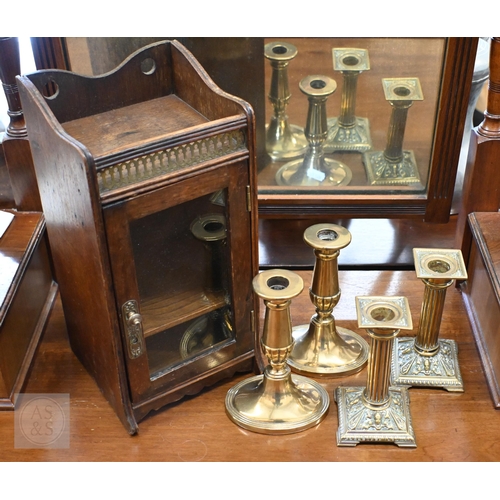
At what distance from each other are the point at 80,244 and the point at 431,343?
55 cm

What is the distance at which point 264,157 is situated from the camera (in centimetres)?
143

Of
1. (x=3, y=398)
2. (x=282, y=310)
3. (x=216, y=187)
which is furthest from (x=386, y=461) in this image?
(x=3, y=398)

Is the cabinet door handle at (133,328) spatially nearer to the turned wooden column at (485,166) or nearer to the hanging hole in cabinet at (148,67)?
the hanging hole in cabinet at (148,67)

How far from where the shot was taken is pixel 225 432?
3.77ft

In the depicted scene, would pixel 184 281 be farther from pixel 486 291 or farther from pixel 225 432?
pixel 486 291

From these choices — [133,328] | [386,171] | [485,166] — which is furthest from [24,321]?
[485,166]

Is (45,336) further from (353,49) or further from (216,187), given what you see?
(353,49)

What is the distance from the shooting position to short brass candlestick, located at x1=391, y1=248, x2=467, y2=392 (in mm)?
1139

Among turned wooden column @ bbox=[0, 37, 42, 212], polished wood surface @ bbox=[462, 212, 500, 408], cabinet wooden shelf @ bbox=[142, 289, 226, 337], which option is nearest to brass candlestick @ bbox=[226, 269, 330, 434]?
cabinet wooden shelf @ bbox=[142, 289, 226, 337]

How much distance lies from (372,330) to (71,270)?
0.42 m

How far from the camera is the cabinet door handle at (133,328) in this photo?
1.06 meters

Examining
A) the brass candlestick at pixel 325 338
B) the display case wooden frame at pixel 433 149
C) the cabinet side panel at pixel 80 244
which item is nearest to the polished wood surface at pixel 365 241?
the display case wooden frame at pixel 433 149

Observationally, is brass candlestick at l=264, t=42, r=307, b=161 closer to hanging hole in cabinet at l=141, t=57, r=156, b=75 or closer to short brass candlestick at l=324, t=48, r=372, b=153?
short brass candlestick at l=324, t=48, r=372, b=153

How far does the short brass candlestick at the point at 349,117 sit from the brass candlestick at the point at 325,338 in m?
0.27
